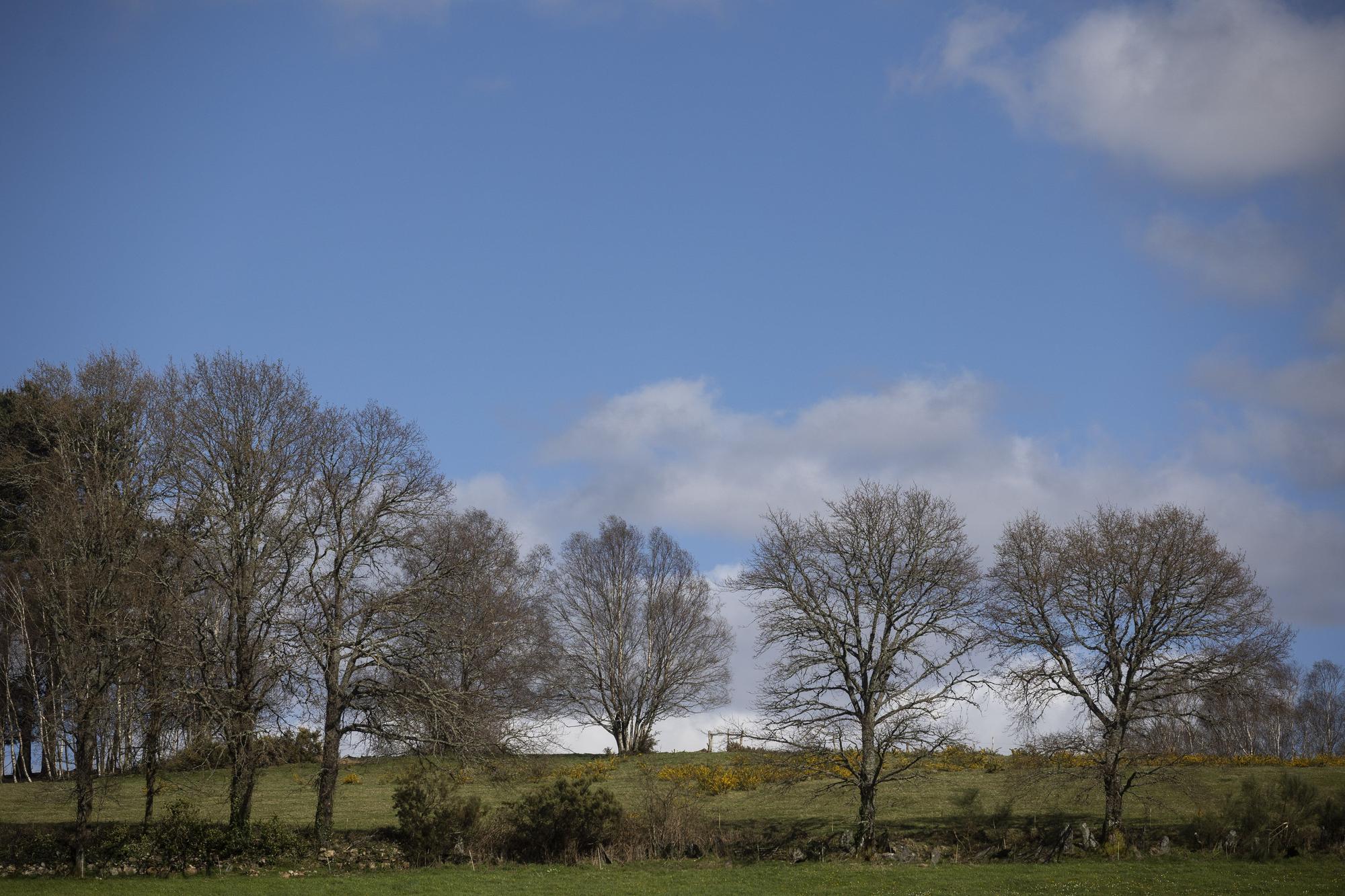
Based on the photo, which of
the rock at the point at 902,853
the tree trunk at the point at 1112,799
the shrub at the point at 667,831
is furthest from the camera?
the shrub at the point at 667,831

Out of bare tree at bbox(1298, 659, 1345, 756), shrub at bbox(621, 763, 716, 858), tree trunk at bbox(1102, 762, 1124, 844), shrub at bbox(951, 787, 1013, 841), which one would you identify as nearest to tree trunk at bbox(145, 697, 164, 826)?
shrub at bbox(621, 763, 716, 858)

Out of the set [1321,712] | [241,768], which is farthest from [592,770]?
[1321,712]

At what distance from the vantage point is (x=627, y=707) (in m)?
49.7

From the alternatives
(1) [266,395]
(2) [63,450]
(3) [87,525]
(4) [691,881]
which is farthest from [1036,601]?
(2) [63,450]

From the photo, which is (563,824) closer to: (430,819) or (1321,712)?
(430,819)

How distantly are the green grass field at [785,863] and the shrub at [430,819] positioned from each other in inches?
39.9

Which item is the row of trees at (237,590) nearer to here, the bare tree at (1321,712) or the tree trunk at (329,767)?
the tree trunk at (329,767)

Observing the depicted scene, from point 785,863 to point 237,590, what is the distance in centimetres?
1563

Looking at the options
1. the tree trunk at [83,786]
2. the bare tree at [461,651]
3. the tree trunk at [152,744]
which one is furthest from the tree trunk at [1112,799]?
the tree trunk at [83,786]

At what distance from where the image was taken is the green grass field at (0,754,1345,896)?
21953mm

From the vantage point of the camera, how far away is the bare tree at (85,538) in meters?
24.2

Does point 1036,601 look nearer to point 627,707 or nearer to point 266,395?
point 266,395

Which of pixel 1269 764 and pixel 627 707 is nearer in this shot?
pixel 1269 764

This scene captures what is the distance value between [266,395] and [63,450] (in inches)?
275
